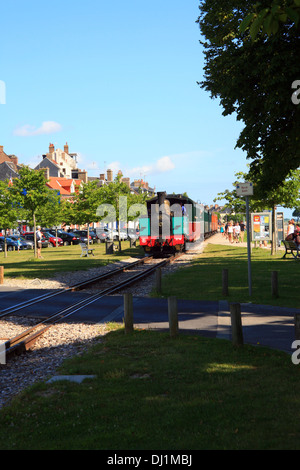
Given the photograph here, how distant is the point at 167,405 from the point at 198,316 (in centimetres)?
602

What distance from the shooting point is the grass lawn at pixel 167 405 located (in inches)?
190

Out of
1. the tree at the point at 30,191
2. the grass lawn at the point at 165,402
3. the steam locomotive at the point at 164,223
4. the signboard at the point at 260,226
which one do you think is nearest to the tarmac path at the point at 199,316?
the grass lawn at the point at 165,402

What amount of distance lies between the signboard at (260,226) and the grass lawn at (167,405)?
24.0 metres

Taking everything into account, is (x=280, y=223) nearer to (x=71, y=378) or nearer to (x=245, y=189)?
(x=245, y=189)

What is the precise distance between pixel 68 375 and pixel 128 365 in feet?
2.77

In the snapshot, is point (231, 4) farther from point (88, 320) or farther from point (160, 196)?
point (160, 196)

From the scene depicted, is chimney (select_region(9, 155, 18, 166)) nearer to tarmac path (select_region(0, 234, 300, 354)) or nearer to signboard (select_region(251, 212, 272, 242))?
signboard (select_region(251, 212, 272, 242))

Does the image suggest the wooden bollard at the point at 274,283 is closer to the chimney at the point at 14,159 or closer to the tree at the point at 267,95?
the tree at the point at 267,95

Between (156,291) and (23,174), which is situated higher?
(23,174)

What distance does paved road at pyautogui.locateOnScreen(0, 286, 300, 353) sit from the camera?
9302mm

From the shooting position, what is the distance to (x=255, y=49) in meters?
13.3

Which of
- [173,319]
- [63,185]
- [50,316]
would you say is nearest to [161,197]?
[50,316]
